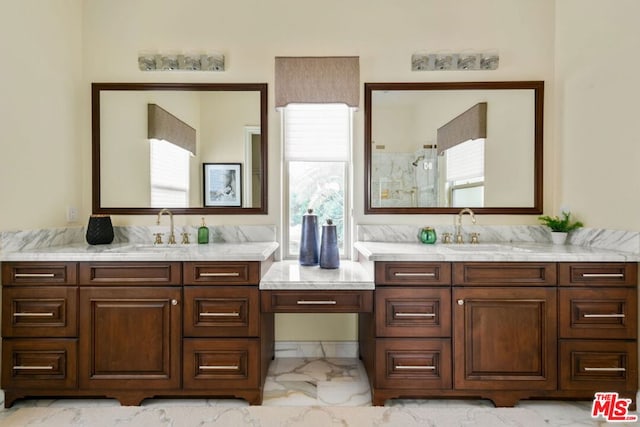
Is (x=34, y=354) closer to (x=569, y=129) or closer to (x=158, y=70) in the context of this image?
(x=158, y=70)

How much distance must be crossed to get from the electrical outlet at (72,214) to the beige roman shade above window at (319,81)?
5.39 ft

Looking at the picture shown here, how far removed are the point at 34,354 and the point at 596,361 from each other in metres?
3.13

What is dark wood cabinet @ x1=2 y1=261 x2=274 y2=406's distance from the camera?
1.95 m

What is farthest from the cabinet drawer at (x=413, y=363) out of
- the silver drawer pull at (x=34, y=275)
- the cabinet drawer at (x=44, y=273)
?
the silver drawer pull at (x=34, y=275)

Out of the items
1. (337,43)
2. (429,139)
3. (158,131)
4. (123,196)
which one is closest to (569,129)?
(429,139)

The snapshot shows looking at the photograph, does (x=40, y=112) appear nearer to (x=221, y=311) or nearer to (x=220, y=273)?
(x=220, y=273)

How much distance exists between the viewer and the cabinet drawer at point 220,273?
1.96 metres

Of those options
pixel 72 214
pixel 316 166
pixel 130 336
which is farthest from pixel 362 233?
pixel 72 214

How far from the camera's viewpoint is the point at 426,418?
1.89 metres

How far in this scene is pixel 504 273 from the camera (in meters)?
1.95

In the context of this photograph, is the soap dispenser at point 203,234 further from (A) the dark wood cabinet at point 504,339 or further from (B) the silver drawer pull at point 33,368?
(A) the dark wood cabinet at point 504,339

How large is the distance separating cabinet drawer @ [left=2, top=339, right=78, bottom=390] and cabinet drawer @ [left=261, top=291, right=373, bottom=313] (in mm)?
1124

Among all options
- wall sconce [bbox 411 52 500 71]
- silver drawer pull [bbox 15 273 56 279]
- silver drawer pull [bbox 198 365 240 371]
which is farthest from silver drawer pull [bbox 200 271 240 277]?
wall sconce [bbox 411 52 500 71]

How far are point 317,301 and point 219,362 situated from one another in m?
0.64
